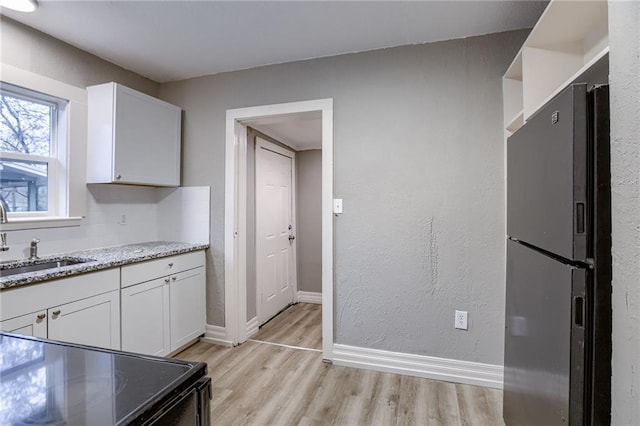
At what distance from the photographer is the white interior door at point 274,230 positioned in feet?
11.2

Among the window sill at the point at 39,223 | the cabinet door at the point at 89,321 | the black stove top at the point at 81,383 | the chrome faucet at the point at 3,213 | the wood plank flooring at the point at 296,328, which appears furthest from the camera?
the wood plank flooring at the point at 296,328

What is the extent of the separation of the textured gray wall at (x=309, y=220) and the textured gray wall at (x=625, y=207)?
12.0 ft

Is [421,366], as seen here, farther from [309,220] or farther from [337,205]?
[309,220]

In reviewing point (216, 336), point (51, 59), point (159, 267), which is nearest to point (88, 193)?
point (159, 267)

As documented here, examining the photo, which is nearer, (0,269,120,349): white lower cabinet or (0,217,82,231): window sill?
(0,269,120,349): white lower cabinet

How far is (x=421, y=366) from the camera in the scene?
2334mm

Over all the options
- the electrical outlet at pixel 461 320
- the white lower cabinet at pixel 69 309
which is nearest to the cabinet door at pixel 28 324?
the white lower cabinet at pixel 69 309

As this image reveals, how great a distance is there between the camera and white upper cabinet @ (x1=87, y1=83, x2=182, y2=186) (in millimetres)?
2377

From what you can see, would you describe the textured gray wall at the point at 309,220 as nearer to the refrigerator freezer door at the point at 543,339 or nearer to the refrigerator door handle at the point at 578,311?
the refrigerator freezer door at the point at 543,339

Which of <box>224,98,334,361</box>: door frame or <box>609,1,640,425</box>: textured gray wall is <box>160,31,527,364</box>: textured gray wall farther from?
<box>609,1,640,425</box>: textured gray wall

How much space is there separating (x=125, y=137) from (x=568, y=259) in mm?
2754

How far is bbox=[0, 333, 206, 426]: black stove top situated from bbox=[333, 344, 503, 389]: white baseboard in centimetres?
196

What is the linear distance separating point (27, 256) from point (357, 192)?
7.34 ft

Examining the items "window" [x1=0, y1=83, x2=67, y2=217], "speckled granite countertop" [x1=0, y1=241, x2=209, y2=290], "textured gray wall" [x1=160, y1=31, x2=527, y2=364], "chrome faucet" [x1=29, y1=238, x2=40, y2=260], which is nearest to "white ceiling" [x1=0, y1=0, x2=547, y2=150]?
"textured gray wall" [x1=160, y1=31, x2=527, y2=364]
